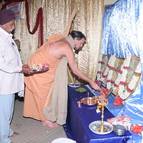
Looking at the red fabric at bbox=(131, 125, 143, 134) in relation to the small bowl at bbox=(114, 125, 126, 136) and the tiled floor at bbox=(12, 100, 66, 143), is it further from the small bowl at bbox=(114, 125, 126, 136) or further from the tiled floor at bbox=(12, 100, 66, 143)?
the tiled floor at bbox=(12, 100, 66, 143)

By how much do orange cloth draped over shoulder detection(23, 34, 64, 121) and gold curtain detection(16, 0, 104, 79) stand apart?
0.51 meters

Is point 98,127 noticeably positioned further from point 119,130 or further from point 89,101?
point 89,101

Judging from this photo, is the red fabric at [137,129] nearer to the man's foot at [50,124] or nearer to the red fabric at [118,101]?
the red fabric at [118,101]

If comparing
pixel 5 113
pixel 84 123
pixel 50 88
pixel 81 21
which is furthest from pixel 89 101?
pixel 81 21

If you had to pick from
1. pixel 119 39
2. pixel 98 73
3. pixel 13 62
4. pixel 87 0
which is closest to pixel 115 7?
pixel 119 39

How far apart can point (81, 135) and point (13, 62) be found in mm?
909

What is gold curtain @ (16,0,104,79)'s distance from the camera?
11.9 ft

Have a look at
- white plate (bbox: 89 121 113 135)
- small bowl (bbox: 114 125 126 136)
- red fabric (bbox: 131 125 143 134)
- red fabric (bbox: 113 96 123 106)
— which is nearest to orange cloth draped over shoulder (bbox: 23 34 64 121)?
red fabric (bbox: 113 96 123 106)

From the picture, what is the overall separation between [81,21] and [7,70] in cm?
157

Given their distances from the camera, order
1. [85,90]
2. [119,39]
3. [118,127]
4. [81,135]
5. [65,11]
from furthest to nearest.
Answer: [65,11]
[85,90]
[119,39]
[81,135]
[118,127]

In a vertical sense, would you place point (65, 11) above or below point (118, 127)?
above

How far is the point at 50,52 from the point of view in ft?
10.6

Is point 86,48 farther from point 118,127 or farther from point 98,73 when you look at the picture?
point 118,127

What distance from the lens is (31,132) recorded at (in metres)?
3.35
